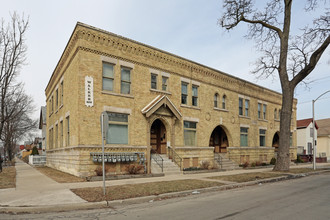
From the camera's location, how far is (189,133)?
2145cm

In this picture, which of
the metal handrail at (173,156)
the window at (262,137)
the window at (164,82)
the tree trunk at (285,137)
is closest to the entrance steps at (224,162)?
the tree trunk at (285,137)

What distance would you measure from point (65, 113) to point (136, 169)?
6573 mm

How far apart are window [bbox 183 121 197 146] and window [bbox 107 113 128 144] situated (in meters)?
5.73

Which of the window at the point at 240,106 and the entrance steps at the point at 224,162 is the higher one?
the window at the point at 240,106

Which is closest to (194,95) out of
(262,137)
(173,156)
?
(173,156)

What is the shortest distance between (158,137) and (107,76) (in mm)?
6531

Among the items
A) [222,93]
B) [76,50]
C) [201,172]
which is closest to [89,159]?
[76,50]

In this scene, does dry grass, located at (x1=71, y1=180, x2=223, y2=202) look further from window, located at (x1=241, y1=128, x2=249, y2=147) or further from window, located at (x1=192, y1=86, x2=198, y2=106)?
window, located at (x1=241, y1=128, x2=249, y2=147)

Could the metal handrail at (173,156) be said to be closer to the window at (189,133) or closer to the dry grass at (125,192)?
the window at (189,133)

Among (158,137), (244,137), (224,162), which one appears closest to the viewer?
(158,137)

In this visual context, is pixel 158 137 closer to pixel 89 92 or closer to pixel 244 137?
pixel 89 92

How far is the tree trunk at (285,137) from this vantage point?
19.8 metres

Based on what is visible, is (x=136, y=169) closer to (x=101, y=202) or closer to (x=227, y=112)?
(x=101, y=202)

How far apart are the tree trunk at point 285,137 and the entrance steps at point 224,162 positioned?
4.16 m
